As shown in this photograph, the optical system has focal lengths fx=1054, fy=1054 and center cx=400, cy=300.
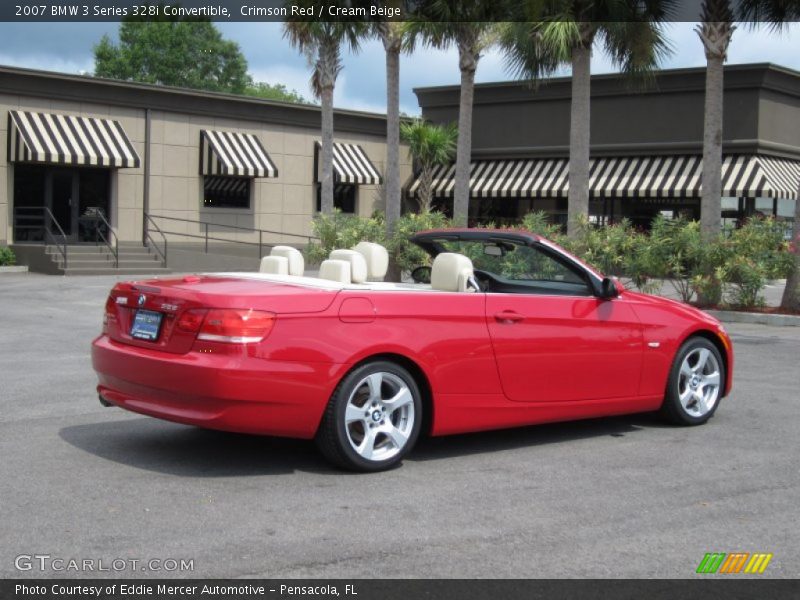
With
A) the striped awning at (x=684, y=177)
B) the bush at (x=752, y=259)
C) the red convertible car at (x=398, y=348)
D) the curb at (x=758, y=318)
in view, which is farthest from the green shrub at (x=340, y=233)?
the red convertible car at (x=398, y=348)

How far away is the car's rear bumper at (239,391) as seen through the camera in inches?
234

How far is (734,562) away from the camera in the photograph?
15.7 ft

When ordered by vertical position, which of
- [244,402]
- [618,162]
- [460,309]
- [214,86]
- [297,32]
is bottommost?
[244,402]

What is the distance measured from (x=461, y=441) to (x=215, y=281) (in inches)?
84.0

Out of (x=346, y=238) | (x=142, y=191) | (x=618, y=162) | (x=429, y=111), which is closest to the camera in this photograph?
(x=346, y=238)

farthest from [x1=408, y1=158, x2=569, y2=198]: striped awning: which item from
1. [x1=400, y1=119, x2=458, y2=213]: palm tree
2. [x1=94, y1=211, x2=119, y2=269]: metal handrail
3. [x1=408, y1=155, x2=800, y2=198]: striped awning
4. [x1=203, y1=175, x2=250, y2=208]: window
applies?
[x1=94, y1=211, x2=119, y2=269]: metal handrail

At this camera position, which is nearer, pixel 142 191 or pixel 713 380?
pixel 713 380

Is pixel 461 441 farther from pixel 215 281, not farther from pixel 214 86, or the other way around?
pixel 214 86

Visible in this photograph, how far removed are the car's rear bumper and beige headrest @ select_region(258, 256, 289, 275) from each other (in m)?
1.48

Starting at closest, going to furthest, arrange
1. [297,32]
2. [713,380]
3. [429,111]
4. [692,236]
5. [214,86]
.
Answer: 1. [713,380]
2. [692,236]
3. [297,32]
4. [429,111]
5. [214,86]

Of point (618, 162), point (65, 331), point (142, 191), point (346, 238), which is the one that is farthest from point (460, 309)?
point (618, 162)

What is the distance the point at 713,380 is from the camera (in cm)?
823

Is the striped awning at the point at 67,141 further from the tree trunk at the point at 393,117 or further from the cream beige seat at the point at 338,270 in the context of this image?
the cream beige seat at the point at 338,270

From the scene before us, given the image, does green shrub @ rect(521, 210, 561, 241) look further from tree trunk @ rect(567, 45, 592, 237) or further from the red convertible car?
the red convertible car
